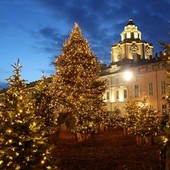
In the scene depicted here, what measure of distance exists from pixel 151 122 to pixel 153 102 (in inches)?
1410

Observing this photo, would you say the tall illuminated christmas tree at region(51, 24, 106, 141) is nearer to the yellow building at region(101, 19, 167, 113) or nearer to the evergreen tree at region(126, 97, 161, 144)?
the yellow building at region(101, 19, 167, 113)

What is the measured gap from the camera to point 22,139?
11.8m

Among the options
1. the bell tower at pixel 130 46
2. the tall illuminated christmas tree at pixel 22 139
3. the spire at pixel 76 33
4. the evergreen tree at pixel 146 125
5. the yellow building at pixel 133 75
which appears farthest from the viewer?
the bell tower at pixel 130 46

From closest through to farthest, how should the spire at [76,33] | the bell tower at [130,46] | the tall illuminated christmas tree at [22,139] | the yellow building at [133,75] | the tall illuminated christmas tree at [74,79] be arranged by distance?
1. the tall illuminated christmas tree at [22,139]
2. the tall illuminated christmas tree at [74,79]
3. the spire at [76,33]
4. the yellow building at [133,75]
5. the bell tower at [130,46]

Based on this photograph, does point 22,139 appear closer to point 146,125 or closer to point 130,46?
point 146,125

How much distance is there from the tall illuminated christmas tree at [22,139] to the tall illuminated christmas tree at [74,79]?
2147 centimetres

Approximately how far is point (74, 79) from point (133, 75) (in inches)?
1096

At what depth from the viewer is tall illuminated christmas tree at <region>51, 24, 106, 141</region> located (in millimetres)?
35781

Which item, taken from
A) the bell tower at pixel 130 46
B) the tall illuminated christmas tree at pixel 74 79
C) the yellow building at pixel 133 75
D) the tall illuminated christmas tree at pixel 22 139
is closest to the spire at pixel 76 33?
the tall illuminated christmas tree at pixel 74 79

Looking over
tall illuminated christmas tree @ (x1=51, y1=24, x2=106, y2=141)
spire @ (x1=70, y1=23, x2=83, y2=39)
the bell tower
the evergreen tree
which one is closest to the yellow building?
the bell tower

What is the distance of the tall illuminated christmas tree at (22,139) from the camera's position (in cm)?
1150

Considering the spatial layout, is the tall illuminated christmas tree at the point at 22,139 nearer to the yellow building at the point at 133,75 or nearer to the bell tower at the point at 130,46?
the yellow building at the point at 133,75

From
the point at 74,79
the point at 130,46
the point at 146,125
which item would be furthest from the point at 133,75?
the point at 146,125

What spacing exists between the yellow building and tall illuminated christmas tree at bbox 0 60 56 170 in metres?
26.5
